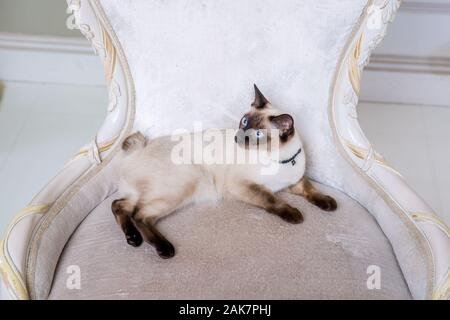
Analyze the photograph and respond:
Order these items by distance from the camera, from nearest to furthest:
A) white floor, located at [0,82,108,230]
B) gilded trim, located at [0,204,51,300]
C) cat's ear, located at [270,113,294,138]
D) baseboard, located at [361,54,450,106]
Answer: gilded trim, located at [0,204,51,300] → cat's ear, located at [270,113,294,138] → white floor, located at [0,82,108,230] → baseboard, located at [361,54,450,106]

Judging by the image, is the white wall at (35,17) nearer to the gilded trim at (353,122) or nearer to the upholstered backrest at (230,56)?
the upholstered backrest at (230,56)

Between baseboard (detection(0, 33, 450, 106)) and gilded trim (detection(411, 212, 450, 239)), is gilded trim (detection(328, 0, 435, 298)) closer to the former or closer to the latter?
gilded trim (detection(411, 212, 450, 239))

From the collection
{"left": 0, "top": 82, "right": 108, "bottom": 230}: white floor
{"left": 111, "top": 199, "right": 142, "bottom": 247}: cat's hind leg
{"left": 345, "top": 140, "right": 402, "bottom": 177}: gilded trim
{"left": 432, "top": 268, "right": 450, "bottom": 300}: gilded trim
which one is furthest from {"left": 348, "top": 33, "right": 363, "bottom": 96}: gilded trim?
{"left": 0, "top": 82, "right": 108, "bottom": 230}: white floor

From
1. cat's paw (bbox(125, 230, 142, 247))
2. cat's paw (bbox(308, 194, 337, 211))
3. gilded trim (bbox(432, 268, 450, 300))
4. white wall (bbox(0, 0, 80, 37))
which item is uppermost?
white wall (bbox(0, 0, 80, 37))

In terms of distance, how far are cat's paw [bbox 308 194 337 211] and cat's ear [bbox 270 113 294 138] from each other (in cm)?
15

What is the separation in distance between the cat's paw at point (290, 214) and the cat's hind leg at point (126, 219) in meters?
0.28

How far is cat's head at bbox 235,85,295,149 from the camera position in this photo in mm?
951

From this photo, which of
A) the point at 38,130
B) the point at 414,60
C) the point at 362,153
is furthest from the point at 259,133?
the point at 38,130

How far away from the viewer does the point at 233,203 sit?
986 millimetres

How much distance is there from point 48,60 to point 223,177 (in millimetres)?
1148

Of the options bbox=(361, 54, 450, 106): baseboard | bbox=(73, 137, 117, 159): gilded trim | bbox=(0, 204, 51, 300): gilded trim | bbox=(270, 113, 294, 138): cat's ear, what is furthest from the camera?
bbox=(361, 54, 450, 106): baseboard

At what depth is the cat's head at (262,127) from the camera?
951 millimetres
